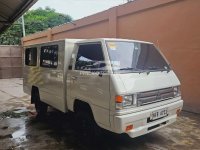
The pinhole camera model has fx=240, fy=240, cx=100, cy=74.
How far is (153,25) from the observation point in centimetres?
793

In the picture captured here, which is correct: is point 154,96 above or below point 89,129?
above

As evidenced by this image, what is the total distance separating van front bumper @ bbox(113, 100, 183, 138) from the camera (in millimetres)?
3684

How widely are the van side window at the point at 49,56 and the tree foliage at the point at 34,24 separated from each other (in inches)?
718

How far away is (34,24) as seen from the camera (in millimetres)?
30141

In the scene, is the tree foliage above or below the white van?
above

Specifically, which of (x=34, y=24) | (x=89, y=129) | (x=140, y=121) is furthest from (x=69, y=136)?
(x=34, y=24)

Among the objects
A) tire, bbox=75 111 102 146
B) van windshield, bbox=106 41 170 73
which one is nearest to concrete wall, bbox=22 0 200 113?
van windshield, bbox=106 41 170 73

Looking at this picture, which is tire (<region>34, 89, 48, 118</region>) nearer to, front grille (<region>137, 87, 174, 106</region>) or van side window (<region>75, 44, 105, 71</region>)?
van side window (<region>75, 44, 105, 71</region>)

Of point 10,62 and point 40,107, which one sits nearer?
point 40,107

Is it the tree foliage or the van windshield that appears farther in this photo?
the tree foliage

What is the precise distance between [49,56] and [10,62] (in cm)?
1523

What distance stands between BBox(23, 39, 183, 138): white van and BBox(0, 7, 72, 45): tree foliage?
19635 mm

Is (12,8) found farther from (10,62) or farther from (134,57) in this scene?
(10,62)

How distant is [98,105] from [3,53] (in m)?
17.3
